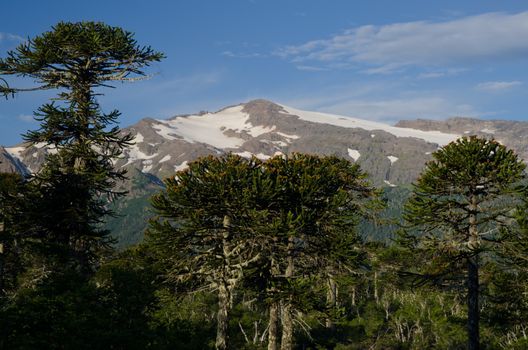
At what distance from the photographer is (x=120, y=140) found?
26.8 meters

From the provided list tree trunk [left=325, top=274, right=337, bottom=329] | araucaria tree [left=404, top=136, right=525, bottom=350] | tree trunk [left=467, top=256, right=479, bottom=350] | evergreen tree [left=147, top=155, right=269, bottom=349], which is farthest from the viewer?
araucaria tree [left=404, top=136, right=525, bottom=350]

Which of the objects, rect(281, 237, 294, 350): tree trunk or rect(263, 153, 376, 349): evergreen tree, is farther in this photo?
rect(281, 237, 294, 350): tree trunk

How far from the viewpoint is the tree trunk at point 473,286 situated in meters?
25.1

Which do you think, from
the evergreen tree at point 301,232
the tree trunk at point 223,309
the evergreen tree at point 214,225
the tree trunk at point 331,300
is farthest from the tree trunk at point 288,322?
the tree trunk at point 223,309

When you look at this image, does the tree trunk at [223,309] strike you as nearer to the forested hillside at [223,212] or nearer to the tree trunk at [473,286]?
the forested hillside at [223,212]

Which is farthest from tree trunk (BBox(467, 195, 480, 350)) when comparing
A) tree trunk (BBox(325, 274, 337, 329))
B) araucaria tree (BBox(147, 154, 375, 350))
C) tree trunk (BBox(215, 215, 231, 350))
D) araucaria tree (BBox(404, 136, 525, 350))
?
tree trunk (BBox(215, 215, 231, 350))

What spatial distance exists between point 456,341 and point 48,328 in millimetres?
Answer: 51741

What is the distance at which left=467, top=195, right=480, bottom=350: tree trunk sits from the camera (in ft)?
82.3

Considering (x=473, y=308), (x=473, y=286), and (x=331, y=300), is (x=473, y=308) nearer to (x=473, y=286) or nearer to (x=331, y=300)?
(x=473, y=286)

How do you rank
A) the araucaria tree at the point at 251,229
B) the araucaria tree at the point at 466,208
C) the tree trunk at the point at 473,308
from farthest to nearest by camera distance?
the araucaria tree at the point at 466,208 < the tree trunk at the point at 473,308 < the araucaria tree at the point at 251,229

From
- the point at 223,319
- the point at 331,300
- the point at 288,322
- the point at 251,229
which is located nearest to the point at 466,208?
the point at 288,322

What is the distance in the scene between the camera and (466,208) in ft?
86.5

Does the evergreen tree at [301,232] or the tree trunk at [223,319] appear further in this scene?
the evergreen tree at [301,232]

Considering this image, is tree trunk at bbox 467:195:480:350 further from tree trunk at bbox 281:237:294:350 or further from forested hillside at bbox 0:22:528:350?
tree trunk at bbox 281:237:294:350
